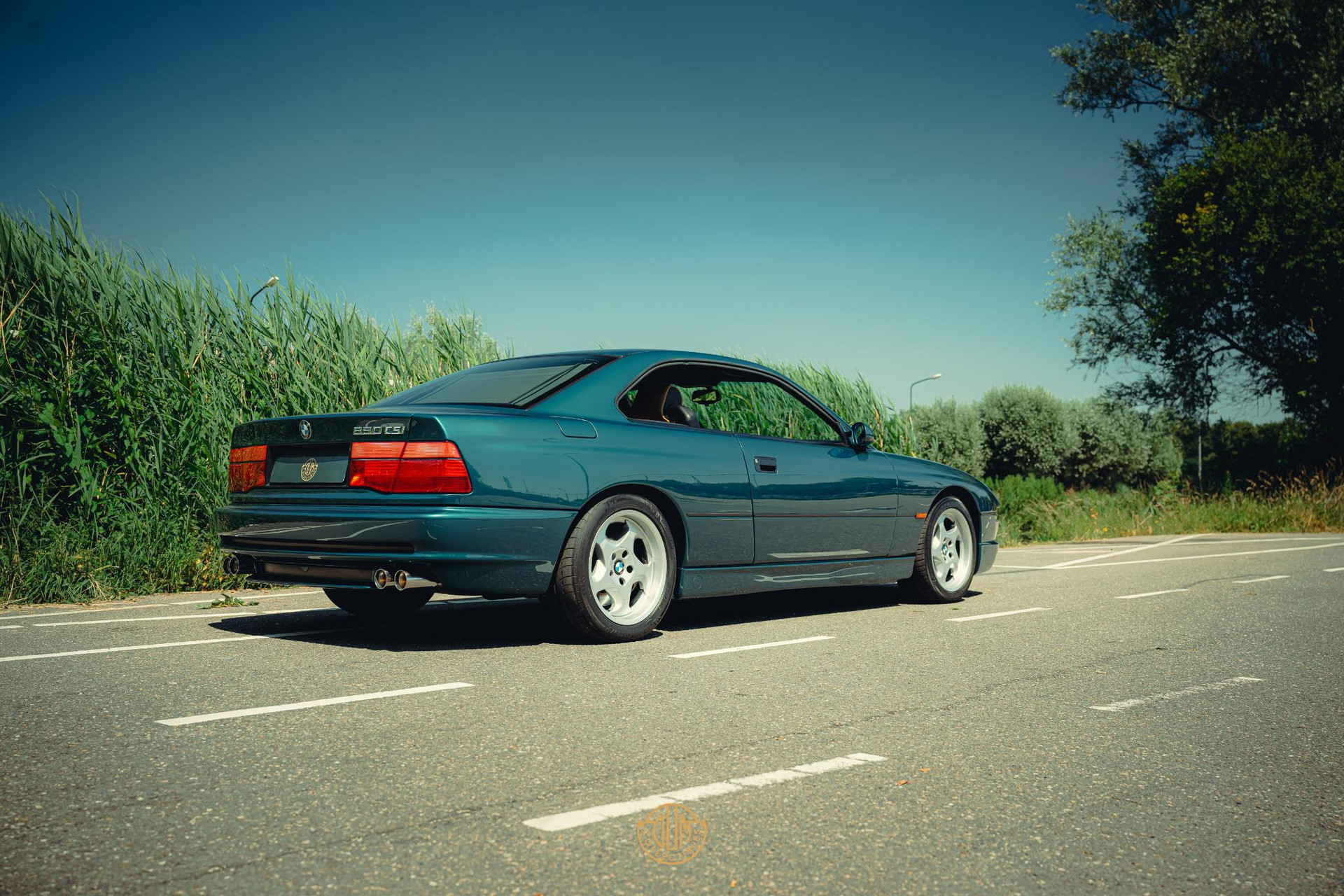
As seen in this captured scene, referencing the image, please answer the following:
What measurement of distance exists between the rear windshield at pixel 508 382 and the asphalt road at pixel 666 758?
130 cm

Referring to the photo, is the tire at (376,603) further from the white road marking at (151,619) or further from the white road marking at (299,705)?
the white road marking at (299,705)

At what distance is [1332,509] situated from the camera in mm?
19078

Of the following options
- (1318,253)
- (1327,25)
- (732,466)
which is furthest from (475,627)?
(1327,25)

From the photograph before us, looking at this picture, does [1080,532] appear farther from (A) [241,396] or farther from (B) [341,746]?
(B) [341,746]

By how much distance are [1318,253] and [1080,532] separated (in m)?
8.91

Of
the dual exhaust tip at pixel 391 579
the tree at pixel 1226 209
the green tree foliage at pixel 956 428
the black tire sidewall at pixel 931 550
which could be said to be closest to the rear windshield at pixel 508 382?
the dual exhaust tip at pixel 391 579

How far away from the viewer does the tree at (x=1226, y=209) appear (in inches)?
862

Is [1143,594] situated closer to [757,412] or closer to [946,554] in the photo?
[946,554]

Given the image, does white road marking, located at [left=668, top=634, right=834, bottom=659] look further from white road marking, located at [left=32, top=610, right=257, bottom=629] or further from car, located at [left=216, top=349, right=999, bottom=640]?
white road marking, located at [left=32, top=610, right=257, bottom=629]

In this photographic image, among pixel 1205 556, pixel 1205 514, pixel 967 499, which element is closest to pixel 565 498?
pixel 967 499

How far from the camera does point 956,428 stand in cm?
4375

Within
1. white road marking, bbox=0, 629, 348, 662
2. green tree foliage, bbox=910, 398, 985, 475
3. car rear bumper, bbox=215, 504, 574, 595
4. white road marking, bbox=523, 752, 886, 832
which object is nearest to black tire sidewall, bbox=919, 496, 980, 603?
car rear bumper, bbox=215, 504, 574, 595

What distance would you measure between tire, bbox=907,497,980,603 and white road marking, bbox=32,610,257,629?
4548 millimetres

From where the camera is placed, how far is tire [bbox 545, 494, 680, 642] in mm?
5285
